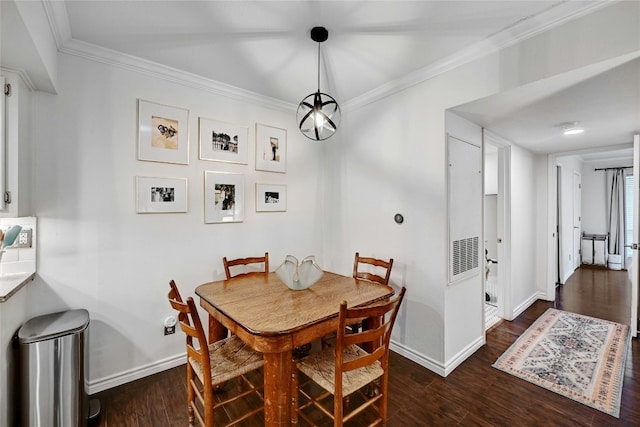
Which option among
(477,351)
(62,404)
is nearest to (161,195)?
(62,404)

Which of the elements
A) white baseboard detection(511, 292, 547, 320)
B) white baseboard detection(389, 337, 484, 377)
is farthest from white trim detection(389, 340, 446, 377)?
white baseboard detection(511, 292, 547, 320)

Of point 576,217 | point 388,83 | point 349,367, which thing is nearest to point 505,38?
point 388,83

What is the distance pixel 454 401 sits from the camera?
1.96 metres

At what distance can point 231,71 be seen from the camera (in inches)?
94.9

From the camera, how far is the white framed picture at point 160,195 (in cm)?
222

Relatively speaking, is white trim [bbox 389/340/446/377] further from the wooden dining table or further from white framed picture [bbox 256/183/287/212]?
white framed picture [bbox 256/183/287/212]

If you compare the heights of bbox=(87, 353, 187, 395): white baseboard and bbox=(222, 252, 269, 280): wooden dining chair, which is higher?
bbox=(222, 252, 269, 280): wooden dining chair

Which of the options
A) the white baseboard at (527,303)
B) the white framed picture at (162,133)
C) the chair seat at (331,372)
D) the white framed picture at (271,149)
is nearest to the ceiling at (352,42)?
the white framed picture at (162,133)

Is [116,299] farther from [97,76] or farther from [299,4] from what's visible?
[299,4]

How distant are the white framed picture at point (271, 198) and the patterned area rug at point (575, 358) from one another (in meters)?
2.54

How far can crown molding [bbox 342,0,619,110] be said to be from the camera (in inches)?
62.4

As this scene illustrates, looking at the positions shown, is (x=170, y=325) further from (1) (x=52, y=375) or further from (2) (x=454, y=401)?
(2) (x=454, y=401)

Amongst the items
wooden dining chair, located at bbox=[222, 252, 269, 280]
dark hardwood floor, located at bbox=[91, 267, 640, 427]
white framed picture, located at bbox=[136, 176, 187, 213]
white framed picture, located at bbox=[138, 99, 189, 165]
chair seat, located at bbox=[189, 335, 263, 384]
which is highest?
white framed picture, located at bbox=[138, 99, 189, 165]

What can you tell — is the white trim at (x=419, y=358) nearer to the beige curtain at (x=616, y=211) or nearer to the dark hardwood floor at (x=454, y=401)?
the dark hardwood floor at (x=454, y=401)
